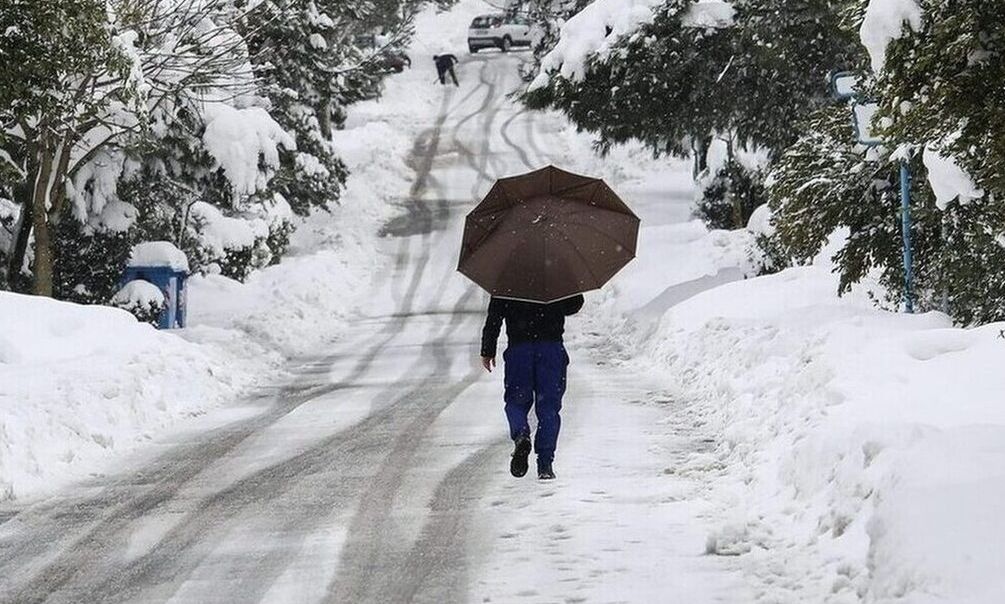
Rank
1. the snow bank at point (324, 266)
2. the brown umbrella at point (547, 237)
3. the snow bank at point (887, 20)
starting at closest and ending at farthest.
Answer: the snow bank at point (887, 20), the brown umbrella at point (547, 237), the snow bank at point (324, 266)

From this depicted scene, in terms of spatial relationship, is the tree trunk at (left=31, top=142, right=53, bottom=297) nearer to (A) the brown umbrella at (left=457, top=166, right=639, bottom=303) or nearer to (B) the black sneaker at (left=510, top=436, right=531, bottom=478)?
(A) the brown umbrella at (left=457, top=166, right=639, bottom=303)

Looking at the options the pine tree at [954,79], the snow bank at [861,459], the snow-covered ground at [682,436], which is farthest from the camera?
the pine tree at [954,79]

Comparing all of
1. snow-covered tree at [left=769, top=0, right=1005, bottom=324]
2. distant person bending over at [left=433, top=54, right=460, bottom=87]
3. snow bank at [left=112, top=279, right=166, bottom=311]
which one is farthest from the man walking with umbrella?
distant person bending over at [left=433, top=54, right=460, bottom=87]

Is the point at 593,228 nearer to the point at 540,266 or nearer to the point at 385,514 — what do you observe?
the point at 540,266

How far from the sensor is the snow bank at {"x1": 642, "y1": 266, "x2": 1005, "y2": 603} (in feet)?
19.4

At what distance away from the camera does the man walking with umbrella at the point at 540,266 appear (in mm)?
9156

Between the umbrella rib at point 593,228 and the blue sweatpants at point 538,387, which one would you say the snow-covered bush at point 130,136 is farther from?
the blue sweatpants at point 538,387

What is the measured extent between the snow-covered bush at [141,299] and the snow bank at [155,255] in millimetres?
435

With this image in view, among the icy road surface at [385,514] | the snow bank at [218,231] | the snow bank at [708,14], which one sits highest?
the snow bank at [708,14]

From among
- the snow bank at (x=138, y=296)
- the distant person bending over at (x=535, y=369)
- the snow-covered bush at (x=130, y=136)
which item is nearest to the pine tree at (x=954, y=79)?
the distant person bending over at (x=535, y=369)

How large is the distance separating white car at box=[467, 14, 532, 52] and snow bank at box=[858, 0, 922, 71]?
59.9m

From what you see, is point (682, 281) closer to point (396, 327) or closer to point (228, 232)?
point (396, 327)

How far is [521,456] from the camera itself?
9359 mm

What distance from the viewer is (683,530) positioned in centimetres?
770
